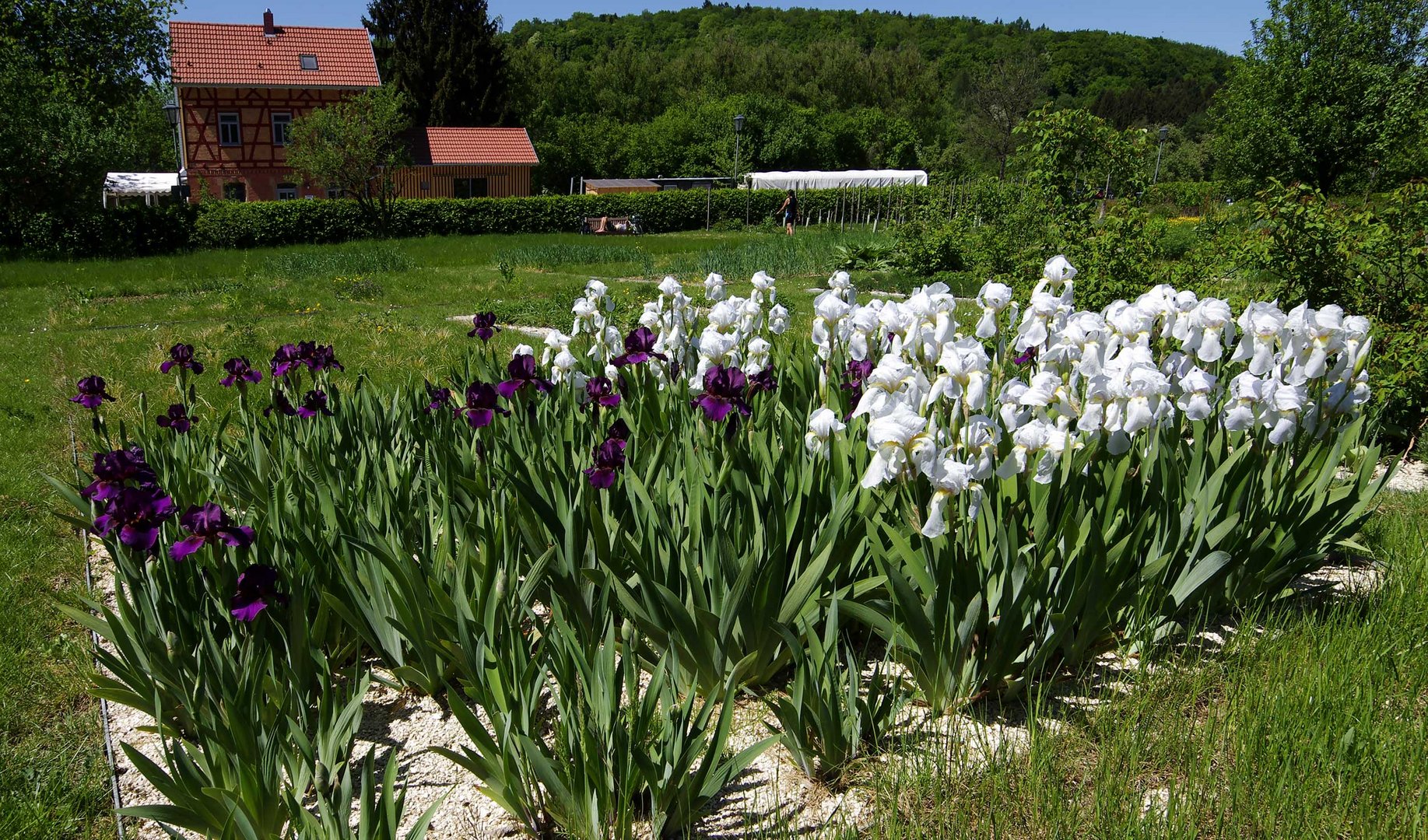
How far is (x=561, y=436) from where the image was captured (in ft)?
11.3

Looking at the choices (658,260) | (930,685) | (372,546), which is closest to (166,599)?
(372,546)

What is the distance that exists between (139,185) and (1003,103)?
39.4 metres

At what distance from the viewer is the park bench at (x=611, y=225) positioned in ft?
93.3

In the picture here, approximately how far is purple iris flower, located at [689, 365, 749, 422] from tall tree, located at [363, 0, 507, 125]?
38149 mm

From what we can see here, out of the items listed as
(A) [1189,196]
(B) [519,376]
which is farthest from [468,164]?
(B) [519,376]

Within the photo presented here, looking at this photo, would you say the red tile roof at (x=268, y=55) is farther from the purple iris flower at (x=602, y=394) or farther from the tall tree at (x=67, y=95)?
the purple iris flower at (x=602, y=394)

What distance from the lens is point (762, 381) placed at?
341 cm

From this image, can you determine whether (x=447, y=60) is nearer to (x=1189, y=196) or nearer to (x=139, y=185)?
(x=139, y=185)

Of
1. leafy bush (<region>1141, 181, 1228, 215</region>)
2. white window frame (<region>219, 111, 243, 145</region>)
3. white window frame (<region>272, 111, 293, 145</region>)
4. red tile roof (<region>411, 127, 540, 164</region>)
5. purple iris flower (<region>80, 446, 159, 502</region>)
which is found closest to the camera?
purple iris flower (<region>80, 446, 159, 502</region>)

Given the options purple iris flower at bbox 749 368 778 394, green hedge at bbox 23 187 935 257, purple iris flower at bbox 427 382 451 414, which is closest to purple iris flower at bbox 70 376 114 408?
purple iris flower at bbox 427 382 451 414

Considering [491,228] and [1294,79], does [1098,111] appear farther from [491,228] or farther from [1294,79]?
[491,228]

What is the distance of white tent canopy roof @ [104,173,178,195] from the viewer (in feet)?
129

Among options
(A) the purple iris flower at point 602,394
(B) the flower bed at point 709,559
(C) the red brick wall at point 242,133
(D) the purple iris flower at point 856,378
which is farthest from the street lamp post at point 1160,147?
(C) the red brick wall at point 242,133

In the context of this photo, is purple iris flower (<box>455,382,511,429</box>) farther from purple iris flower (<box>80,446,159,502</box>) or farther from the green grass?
the green grass
